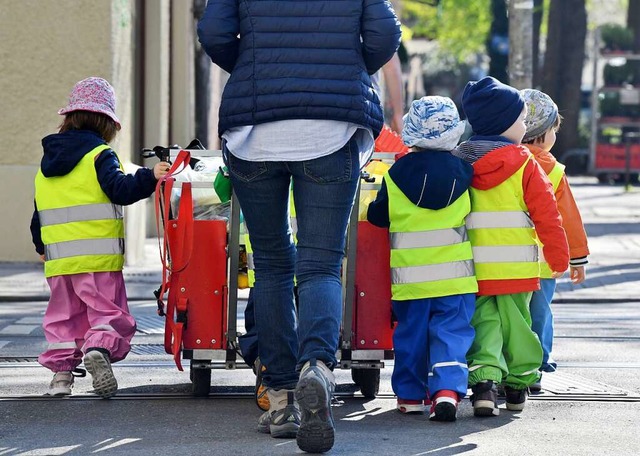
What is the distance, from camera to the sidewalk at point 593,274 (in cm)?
1084

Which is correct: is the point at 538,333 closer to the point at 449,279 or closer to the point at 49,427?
the point at 449,279

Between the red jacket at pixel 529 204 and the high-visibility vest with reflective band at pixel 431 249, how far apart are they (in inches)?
5.4

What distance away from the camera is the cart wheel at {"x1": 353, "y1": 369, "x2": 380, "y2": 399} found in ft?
20.7

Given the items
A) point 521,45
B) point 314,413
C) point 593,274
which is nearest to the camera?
point 314,413

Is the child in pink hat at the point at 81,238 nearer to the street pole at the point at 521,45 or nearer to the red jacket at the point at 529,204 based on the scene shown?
the red jacket at the point at 529,204

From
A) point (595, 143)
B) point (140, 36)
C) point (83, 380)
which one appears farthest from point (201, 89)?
point (595, 143)

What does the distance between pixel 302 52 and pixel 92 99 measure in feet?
5.38

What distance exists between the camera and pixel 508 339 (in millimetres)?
6004

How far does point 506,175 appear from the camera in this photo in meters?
5.91

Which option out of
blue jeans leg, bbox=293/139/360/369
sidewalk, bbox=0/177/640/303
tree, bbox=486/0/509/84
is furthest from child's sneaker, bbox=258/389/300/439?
tree, bbox=486/0/509/84

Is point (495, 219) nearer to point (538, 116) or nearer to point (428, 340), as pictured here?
point (428, 340)

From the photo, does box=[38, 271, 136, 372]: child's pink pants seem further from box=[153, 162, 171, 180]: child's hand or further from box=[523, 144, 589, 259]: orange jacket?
box=[523, 144, 589, 259]: orange jacket

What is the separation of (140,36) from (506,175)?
9.67 meters

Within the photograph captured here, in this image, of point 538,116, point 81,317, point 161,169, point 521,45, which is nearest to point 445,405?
point 161,169
